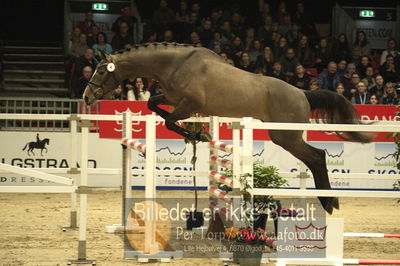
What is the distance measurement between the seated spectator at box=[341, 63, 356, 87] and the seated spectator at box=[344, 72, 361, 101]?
21 cm

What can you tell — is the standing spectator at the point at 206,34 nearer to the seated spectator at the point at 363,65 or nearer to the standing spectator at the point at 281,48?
the standing spectator at the point at 281,48

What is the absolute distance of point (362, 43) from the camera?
14680 mm

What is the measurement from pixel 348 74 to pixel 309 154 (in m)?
6.36

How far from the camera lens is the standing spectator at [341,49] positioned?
14.3 m

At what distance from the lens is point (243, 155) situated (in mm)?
5312

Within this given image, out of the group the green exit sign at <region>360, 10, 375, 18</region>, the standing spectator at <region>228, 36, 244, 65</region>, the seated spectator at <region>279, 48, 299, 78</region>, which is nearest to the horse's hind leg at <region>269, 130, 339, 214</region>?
the seated spectator at <region>279, 48, 299, 78</region>

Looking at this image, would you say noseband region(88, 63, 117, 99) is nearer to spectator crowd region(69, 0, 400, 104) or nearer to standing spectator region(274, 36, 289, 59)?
spectator crowd region(69, 0, 400, 104)

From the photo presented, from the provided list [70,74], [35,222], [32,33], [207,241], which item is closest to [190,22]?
[70,74]

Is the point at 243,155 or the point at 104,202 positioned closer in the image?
the point at 243,155

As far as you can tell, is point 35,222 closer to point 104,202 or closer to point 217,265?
point 104,202

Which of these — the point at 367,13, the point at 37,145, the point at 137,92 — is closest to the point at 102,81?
the point at 37,145

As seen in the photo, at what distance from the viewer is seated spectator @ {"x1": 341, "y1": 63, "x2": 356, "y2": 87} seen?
12845mm

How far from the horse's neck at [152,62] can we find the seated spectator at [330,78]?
20.1 ft

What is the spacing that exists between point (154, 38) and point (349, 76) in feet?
12.4
